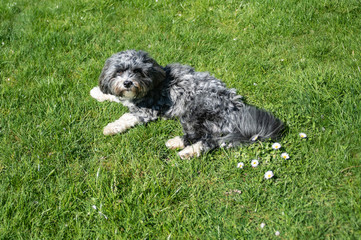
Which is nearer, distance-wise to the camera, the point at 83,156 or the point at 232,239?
the point at 232,239

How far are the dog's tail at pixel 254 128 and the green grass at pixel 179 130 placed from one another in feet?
0.47

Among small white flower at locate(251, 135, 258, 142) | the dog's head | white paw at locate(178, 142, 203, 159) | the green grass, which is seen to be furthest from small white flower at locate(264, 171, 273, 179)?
the dog's head

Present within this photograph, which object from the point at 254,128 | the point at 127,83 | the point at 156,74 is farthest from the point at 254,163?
the point at 127,83

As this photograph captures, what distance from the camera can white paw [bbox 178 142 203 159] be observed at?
385 cm

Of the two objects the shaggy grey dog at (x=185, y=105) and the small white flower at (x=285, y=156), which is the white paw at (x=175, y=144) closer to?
the shaggy grey dog at (x=185, y=105)

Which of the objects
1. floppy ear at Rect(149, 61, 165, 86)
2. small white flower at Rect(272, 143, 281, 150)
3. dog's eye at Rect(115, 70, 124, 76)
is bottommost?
small white flower at Rect(272, 143, 281, 150)

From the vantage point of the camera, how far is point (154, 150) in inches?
159

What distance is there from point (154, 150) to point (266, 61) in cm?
258

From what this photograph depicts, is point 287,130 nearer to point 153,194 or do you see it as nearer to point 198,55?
point 153,194

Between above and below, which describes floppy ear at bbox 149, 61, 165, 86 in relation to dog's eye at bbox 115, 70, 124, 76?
below

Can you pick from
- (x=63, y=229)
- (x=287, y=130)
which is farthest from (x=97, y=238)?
(x=287, y=130)

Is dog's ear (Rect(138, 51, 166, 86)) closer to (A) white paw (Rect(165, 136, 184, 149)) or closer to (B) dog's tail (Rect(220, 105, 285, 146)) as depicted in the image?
(A) white paw (Rect(165, 136, 184, 149))

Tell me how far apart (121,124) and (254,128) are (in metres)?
1.77

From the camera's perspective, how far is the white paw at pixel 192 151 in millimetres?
3848
